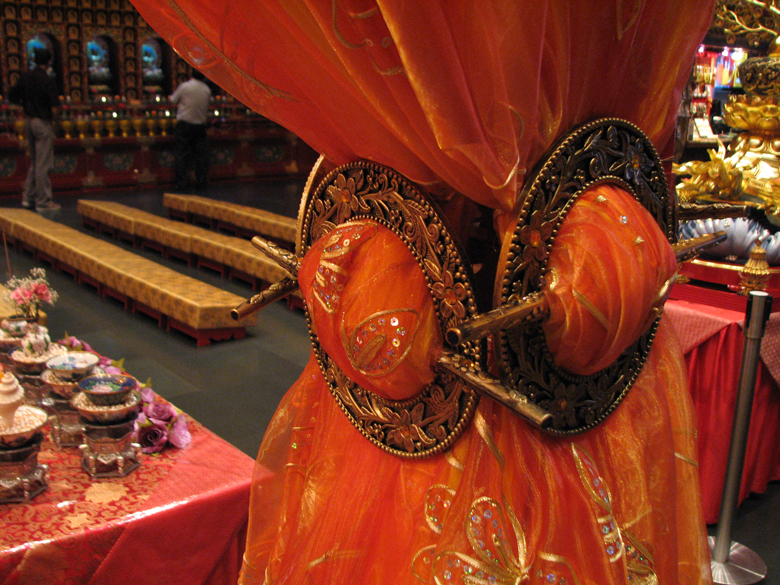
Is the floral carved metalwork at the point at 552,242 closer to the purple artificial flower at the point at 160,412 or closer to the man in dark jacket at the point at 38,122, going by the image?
the purple artificial flower at the point at 160,412

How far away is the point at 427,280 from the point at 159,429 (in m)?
1.13

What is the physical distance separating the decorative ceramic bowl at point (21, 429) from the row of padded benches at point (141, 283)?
1262mm

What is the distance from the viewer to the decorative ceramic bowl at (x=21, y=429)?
4.26 feet

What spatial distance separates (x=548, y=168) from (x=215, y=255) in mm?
3919

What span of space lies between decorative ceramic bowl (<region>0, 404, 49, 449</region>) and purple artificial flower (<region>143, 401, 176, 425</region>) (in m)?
0.26

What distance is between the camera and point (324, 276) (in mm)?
657

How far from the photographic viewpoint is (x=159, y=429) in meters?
1.55

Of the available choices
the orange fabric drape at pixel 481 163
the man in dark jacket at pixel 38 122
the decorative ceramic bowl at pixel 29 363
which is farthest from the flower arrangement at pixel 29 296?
the man in dark jacket at pixel 38 122

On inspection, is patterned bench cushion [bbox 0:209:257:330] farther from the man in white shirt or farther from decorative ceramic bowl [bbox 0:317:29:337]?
the man in white shirt

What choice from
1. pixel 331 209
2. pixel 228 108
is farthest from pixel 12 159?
pixel 331 209

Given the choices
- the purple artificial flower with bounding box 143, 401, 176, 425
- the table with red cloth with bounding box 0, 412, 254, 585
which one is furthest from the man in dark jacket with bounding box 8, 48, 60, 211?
the table with red cloth with bounding box 0, 412, 254, 585

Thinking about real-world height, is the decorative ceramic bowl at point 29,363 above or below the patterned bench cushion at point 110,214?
above

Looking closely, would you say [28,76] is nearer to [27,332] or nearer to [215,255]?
[215,255]

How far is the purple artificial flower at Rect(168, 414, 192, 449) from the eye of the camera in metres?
1.56
